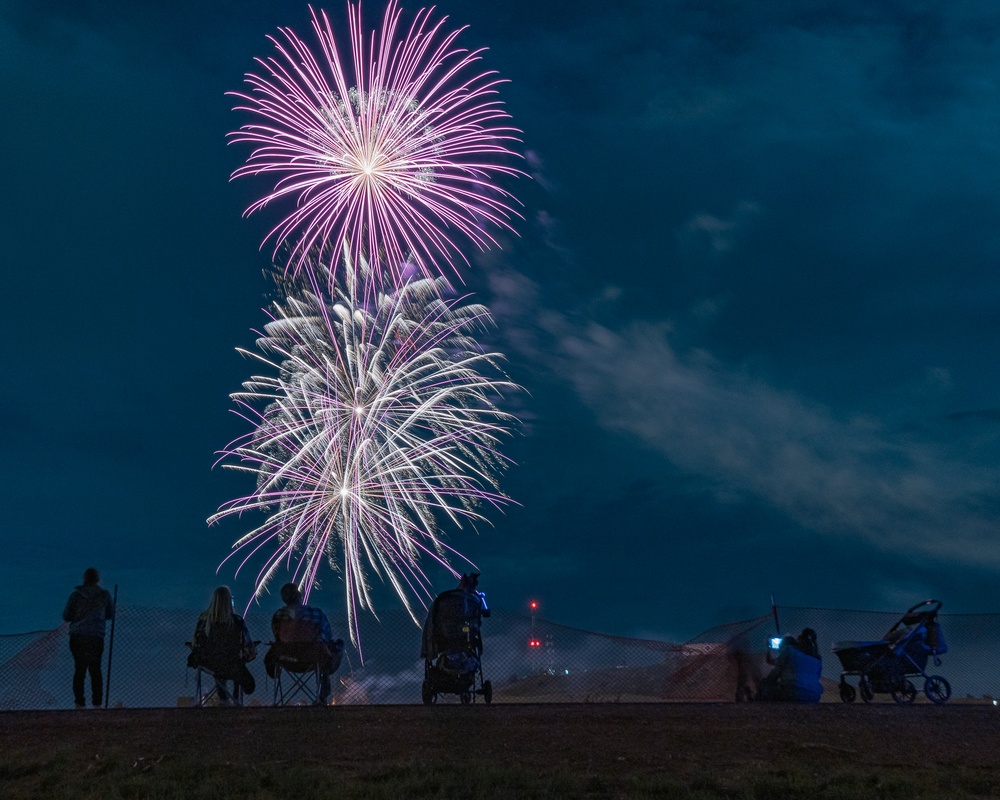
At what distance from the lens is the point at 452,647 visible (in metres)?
13.8

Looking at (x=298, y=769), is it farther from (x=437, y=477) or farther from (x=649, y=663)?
(x=437, y=477)

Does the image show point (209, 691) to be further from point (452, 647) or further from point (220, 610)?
point (452, 647)

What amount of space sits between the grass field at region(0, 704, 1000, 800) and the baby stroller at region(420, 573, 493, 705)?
2.15 metres

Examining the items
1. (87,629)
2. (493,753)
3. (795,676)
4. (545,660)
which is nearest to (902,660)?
(795,676)

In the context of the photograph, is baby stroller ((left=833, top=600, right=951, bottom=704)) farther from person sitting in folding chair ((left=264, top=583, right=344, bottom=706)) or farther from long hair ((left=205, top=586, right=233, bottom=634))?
long hair ((left=205, top=586, right=233, bottom=634))

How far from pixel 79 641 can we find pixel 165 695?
2.82 metres

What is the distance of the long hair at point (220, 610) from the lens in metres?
13.0

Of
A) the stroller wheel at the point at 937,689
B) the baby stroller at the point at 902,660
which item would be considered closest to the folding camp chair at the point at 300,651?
the baby stroller at the point at 902,660

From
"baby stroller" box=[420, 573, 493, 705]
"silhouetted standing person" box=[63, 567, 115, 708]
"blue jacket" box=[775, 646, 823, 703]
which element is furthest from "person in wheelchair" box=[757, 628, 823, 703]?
"silhouetted standing person" box=[63, 567, 115, 708]

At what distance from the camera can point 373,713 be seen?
10953 mm

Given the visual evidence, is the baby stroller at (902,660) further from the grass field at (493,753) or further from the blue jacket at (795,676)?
the grass field at (493,753)

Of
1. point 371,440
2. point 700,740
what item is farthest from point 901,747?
point 371,440

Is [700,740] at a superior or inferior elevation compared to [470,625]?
inferior

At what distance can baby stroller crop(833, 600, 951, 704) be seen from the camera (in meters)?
16.2
